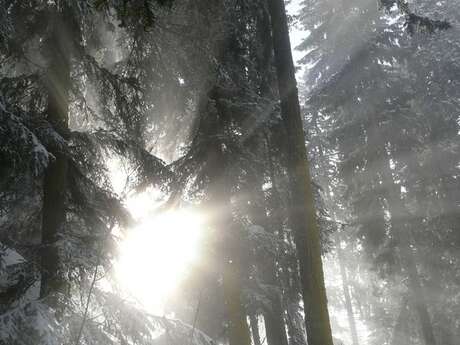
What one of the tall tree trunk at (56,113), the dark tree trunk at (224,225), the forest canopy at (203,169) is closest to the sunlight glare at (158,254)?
the forest canopy at (203,169)

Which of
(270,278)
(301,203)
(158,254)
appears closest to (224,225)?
(158,254)

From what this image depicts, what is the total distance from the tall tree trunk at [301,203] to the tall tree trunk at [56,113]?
12.2ft

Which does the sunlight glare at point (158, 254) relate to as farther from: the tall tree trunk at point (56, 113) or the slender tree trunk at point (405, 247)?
the slender tree trunk at point (405, 247)

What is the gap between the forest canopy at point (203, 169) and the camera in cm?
655

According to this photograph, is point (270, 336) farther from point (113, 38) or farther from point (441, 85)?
point (441, 85)

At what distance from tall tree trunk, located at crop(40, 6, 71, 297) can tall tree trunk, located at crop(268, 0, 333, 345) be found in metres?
3.73

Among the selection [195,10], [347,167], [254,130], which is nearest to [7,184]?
[195,10]

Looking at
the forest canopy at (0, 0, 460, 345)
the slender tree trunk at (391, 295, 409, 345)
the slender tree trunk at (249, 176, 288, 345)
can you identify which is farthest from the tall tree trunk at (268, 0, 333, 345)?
the slender tree trunk at (391, 295, 409, 345)

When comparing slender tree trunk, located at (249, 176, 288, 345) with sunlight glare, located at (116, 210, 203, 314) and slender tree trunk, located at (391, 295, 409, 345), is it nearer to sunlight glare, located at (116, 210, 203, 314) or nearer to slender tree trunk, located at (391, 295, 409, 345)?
sunlight glare, located at (116, 210, 203, 314)

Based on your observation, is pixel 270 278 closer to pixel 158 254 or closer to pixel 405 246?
pixel 158 254

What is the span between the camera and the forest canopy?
6.55 meters

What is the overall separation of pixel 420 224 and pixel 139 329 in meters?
13.1

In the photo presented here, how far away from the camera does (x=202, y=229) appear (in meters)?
10.6

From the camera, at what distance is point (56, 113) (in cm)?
724
